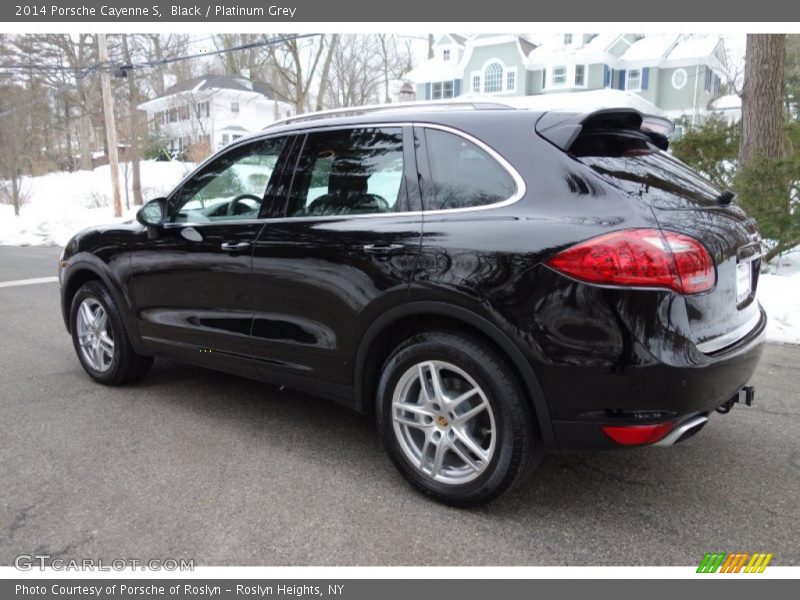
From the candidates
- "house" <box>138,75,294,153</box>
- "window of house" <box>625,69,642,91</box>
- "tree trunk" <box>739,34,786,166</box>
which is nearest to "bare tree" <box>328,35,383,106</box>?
"house" <box>138,75,294,153</box>

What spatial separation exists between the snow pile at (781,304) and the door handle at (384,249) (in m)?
4.08

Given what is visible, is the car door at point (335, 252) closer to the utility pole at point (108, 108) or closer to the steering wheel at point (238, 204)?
the steering wheel at point (238, 204)

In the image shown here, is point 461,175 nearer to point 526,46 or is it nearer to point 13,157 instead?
point 13,157

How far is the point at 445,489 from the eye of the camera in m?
2.99

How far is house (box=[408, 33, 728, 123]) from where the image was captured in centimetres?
3684

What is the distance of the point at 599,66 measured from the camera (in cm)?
3694

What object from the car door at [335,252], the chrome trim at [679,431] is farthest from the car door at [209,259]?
the chrome trim at [679,431]

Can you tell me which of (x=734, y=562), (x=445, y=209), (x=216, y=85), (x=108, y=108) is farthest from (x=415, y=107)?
(x=216, y=85)

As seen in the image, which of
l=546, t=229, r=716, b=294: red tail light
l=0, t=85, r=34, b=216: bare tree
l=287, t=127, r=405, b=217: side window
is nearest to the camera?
l=546, t=229, r=716, b=294: red tail light

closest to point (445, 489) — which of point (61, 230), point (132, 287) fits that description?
point (132, 287)

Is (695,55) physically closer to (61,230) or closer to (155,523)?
(61,230)

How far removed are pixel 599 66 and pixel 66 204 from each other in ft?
94.2

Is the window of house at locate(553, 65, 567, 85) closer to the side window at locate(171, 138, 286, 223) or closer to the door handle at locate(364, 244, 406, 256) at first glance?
the side window at locate(171, 138, 286, 223)

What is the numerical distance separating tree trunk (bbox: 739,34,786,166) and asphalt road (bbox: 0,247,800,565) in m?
5.83
